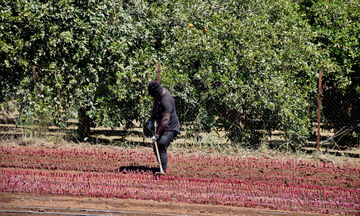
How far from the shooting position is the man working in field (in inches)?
320

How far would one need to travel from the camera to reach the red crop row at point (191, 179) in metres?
7.25

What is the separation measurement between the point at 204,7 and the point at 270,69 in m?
2.75

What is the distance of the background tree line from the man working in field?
3061 mm

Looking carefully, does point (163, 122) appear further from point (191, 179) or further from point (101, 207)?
point (101, 207)

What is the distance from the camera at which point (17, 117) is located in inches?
447

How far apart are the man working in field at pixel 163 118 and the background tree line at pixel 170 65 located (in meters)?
3.06

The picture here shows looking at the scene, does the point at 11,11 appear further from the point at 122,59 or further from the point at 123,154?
the point at 123,154

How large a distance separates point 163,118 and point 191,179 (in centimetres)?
140

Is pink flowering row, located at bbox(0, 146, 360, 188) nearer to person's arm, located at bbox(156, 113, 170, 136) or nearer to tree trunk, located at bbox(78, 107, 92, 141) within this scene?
person's arm, located at bbox(156, 113, 170, 136)

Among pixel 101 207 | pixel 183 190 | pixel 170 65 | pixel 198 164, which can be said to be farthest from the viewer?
pixel 170 65

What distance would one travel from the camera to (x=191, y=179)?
28.0 ft

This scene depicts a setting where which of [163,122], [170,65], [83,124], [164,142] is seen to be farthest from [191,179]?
[83,124]

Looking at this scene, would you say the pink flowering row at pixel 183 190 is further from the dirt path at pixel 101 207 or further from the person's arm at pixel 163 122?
the person's arm at pixel 163 122

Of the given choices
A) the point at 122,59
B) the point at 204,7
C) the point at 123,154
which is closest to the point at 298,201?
the point at 123,154
